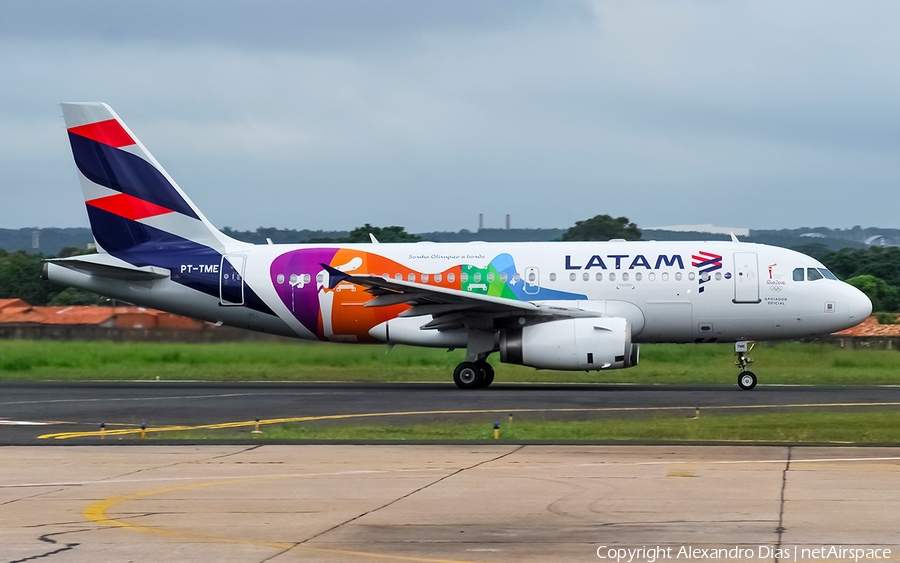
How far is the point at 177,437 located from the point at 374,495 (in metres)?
6.90

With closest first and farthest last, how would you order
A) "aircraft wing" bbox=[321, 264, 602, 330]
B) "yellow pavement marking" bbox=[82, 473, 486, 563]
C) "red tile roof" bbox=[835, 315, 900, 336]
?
"yellow pavement marking" bbox=[82, 473, 486, 563] < "aircraft wing" bbox=[321, 264, 602, 330] < "red tile roof" bbox=[835, 315, 900, 336]

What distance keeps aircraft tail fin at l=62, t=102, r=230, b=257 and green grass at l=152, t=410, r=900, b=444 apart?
12.6 m

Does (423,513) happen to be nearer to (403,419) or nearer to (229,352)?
(403,419)

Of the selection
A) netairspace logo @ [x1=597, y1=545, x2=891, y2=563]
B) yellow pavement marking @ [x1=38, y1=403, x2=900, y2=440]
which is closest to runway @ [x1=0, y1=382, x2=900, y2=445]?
yellow pavement marking @ [x1=38, y1=403, x2=900, y2=440]

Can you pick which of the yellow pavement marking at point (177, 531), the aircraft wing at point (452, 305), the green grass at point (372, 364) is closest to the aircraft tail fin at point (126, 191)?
the green grass at point (372, 364)

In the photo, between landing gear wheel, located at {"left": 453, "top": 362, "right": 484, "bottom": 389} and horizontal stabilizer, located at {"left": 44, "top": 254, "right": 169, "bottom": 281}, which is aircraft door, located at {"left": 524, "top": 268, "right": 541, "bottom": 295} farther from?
horizontal stabilizer, located at {"left": 44, "top": 254, "right": 169, "bottom": 281}

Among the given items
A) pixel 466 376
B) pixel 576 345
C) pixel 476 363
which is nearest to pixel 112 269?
pixel 466 376

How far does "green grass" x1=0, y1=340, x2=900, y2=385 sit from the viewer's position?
1193 inches

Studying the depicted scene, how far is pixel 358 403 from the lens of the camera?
22234 millimetres

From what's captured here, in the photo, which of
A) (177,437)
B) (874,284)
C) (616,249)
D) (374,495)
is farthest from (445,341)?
(874,284)

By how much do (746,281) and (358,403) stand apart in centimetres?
1063

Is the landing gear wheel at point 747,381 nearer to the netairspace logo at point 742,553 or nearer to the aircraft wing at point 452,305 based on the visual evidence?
the aircraft wing at point 452,305

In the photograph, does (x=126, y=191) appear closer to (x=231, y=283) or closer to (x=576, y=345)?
(x=231, y=283)

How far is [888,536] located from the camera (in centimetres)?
855
